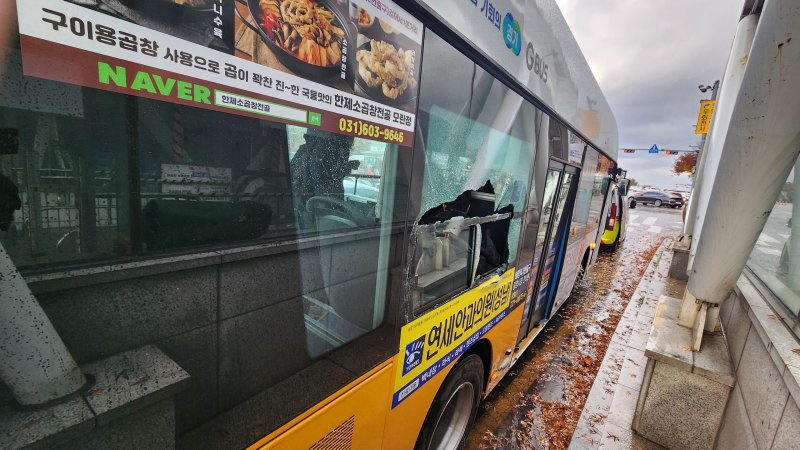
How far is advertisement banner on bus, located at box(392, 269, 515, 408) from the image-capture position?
197 cm

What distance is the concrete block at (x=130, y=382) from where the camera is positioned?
87cm

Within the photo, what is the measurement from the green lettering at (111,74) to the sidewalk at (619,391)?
13.0ft

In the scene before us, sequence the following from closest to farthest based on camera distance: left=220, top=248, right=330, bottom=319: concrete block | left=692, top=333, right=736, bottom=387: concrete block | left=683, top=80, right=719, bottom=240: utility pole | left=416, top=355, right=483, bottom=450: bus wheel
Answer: left=220, top=248, right=330, bottom=319: concrete block < left=416, top=355, right=483, bottom=450: bus wheel < left=692, top=333, right=736, bottom=387: concrete block < left=683, top=80, right=719, bottom=240: utility pole

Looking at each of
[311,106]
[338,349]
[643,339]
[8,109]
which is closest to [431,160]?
[311,106]

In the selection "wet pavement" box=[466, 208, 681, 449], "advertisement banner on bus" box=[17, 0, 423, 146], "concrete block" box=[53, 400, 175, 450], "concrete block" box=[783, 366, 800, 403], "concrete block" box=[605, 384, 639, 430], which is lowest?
"wet pavement" box=[466, 208, 681, 449]

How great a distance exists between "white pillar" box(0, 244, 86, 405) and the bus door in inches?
142

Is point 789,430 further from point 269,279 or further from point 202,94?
point 202,94

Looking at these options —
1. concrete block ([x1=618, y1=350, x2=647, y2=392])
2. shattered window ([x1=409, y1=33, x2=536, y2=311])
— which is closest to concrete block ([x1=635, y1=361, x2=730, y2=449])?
concrete block ([x1=618, y1=350, x2=647, y2=392])

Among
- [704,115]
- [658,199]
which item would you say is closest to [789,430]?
[704,115]

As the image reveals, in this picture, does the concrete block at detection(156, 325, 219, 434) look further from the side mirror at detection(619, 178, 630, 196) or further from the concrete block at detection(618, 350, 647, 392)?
the side mirror at detection(619, 178, 630, 196)

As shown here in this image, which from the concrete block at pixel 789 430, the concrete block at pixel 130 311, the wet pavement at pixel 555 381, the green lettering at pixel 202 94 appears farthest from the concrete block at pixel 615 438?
the green lettering at pixel 202 94

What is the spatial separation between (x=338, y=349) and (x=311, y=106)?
3.54 ft

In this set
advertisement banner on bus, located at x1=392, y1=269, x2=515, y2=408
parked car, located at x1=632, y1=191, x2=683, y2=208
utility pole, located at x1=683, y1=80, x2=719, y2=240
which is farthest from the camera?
parked car, located at x1=632, y1=191, x2=683, y2=208

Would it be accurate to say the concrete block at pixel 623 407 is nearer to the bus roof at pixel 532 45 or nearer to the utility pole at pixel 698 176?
the bus roof at pixel 532 45
